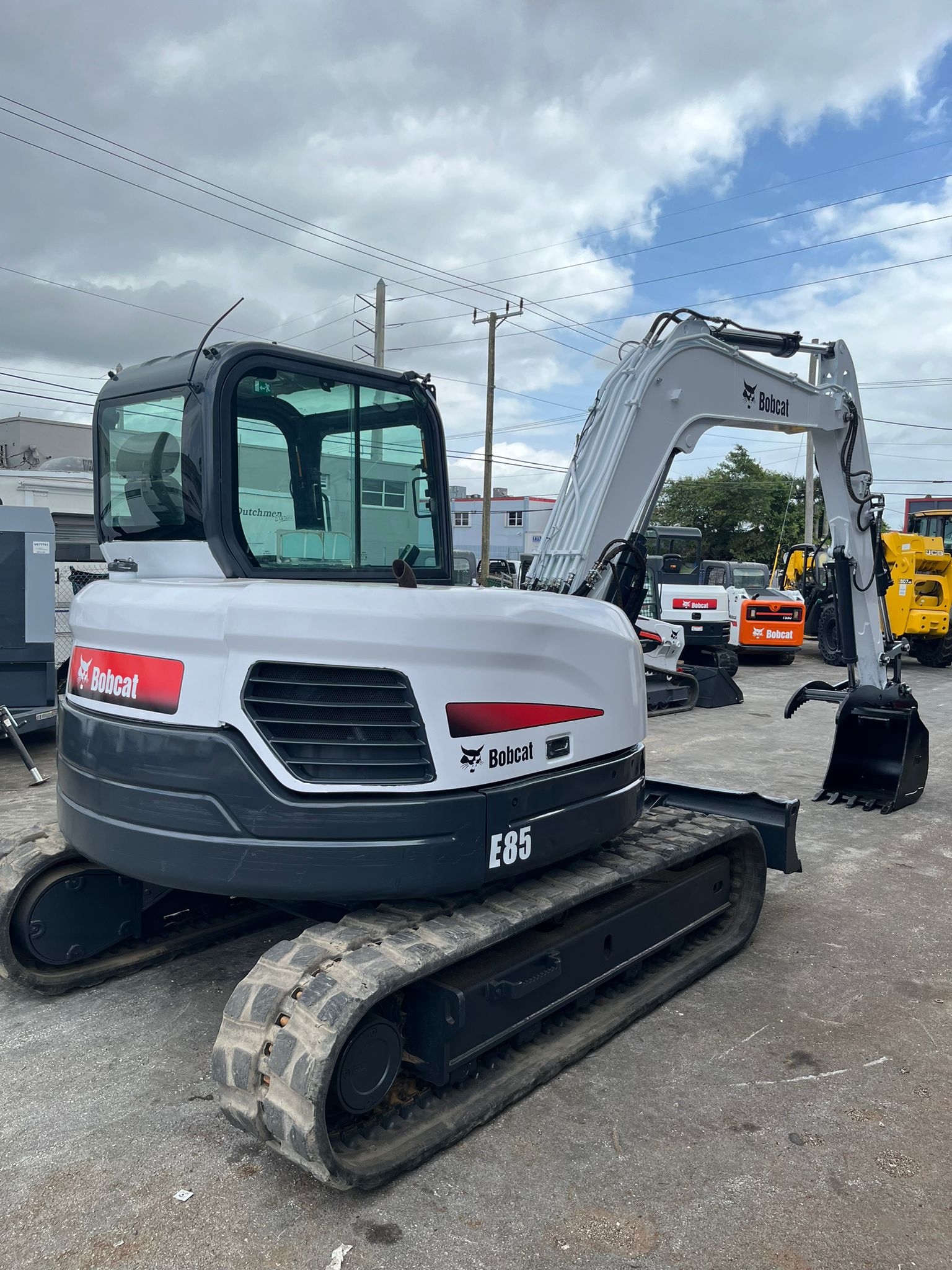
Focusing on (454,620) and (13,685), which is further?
(13,685)

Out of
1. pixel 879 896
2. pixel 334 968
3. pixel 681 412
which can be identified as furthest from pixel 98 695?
pixel 879 896

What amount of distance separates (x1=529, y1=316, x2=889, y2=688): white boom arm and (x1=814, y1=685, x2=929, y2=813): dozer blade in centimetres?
226

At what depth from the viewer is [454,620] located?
10.7 ft

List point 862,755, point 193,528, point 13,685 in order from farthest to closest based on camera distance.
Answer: point 13,685, point 862,755, point 193,528

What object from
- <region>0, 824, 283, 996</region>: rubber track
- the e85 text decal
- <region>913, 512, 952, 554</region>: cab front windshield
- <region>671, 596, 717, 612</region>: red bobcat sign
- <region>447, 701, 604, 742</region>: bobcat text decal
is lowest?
<region>0, 824, 283, 996</region>: rubber track

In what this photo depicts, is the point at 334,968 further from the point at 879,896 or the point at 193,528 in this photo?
the point at 879,896

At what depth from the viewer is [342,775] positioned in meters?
3.20

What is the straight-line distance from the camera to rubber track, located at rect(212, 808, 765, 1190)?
112 inches

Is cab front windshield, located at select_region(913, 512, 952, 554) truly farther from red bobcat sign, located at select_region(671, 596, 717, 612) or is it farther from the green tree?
the green tree

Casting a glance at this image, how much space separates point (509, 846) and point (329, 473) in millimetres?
1534

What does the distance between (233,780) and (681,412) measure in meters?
3.71

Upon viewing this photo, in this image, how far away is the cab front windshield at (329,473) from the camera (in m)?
3.48

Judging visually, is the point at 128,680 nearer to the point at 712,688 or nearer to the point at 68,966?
the point at 68,966

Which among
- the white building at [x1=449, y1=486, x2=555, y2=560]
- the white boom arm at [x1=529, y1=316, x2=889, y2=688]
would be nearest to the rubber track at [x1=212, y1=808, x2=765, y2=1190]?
the white boom arm at [x1=529, y1=316, x2=889, y2=688]
